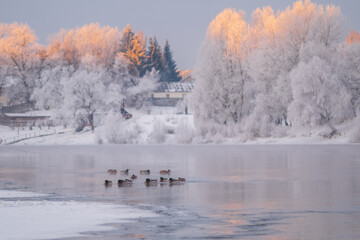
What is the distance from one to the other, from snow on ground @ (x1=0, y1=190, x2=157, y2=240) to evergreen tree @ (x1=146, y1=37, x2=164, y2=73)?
353 feet

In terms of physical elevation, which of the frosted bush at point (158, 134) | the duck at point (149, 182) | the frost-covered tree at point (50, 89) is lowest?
the duck at point (149, 182)

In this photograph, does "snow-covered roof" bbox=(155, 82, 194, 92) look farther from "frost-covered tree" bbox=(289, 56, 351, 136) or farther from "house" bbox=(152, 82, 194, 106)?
"frost-covered tree" bbox=(289, 56, 351, 136)

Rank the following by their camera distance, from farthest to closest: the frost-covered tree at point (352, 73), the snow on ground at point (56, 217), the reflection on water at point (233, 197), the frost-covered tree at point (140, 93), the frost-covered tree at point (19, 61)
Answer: the frost-covered tree at point (140, 93)
the frost-covered tree at point (19, 61)
the frost-covered tree at point (352, 73)
the reflection on water at point (233, 197)
the snow on ground at point (56, 217)

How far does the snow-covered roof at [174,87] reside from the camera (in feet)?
379

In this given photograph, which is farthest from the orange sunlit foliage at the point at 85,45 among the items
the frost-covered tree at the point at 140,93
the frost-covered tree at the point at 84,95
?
the frost-covered tree at the point at 84,95

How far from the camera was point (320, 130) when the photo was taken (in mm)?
60812

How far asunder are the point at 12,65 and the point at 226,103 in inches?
1863

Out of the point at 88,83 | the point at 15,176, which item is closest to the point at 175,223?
the point at 15,176

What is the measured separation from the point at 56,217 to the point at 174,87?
10275 cm

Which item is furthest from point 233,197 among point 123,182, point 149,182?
point 123,182

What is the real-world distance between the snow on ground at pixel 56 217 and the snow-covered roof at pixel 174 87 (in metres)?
97.4

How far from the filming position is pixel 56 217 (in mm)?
14914

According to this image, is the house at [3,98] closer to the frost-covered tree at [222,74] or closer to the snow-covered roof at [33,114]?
the snow-covered roof at [33,114]

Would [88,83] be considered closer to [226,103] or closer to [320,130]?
[226,103]
